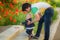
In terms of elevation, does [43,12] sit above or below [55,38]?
above

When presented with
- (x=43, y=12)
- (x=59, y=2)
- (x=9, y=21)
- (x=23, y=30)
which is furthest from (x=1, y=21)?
(x=59, y=2)

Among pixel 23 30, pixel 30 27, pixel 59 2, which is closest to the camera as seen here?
pixel 30 27

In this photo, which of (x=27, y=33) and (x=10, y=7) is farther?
(x=10, y=7)

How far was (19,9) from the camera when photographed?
11336mm

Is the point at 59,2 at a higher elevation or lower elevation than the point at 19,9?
lower

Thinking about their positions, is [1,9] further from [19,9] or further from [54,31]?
[54,31]

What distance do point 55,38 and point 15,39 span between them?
200 centimetres

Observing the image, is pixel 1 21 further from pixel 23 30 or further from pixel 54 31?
pixel 54 31

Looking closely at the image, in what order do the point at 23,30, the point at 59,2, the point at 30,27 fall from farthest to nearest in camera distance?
the point at 59,2 < the point at 23,30 < the point at 30,27

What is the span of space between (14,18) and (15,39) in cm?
314

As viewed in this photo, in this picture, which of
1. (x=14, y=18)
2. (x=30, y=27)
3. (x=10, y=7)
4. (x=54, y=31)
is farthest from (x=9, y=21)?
(x=30, y=27)

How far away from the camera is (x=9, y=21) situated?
1020cm

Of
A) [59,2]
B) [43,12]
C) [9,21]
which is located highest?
[43,12]

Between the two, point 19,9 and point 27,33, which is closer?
point 27,33
